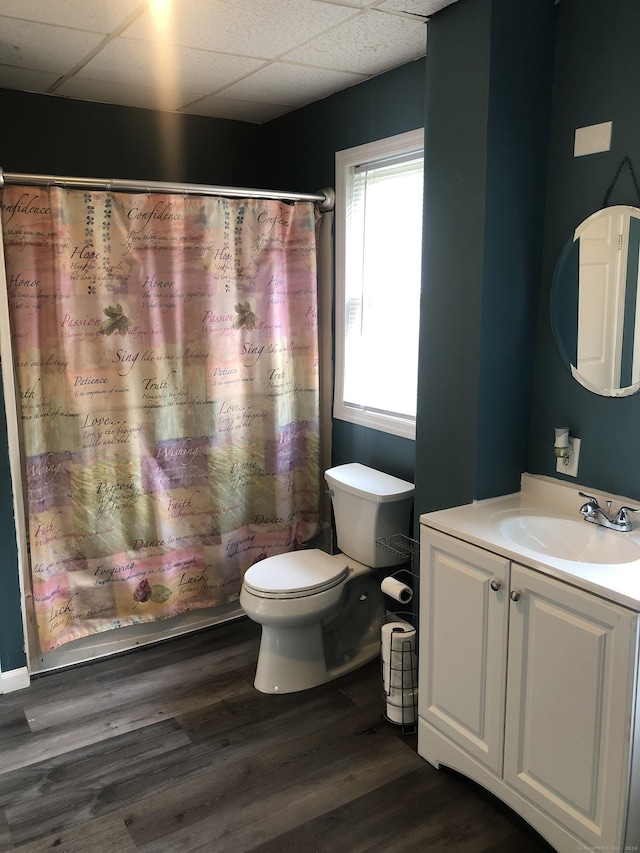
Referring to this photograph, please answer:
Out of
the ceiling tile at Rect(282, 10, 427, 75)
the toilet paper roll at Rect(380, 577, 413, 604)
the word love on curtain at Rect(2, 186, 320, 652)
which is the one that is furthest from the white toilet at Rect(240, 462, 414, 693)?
the ceiling tile at Rect(282, 10, 427, 75)

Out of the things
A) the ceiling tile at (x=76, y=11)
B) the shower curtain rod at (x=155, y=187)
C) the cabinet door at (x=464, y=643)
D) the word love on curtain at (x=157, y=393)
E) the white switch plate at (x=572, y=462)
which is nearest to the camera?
the cabinet door at (x=464, y=643)

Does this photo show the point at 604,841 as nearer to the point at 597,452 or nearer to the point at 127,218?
the point at 597,452

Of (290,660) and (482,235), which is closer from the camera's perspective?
(482,235)

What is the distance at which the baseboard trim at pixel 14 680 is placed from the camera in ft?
8.96

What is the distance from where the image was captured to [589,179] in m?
2.12

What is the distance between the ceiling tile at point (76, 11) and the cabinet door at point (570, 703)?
1982mm

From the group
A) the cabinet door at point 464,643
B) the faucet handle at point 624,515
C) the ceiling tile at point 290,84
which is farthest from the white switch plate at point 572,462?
the ceiling tile at point 290,84

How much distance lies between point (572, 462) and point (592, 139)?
3.17 ft

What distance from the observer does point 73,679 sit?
283cm

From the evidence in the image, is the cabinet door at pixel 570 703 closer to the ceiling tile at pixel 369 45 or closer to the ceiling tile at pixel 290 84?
the ceiling tile at pixel 369 45

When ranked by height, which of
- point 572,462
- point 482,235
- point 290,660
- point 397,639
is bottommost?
point 290,660

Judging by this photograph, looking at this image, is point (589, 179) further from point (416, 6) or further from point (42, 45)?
point (42, 45)

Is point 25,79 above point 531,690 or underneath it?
above

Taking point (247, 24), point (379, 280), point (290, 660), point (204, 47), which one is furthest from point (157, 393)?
point (247, 24)
